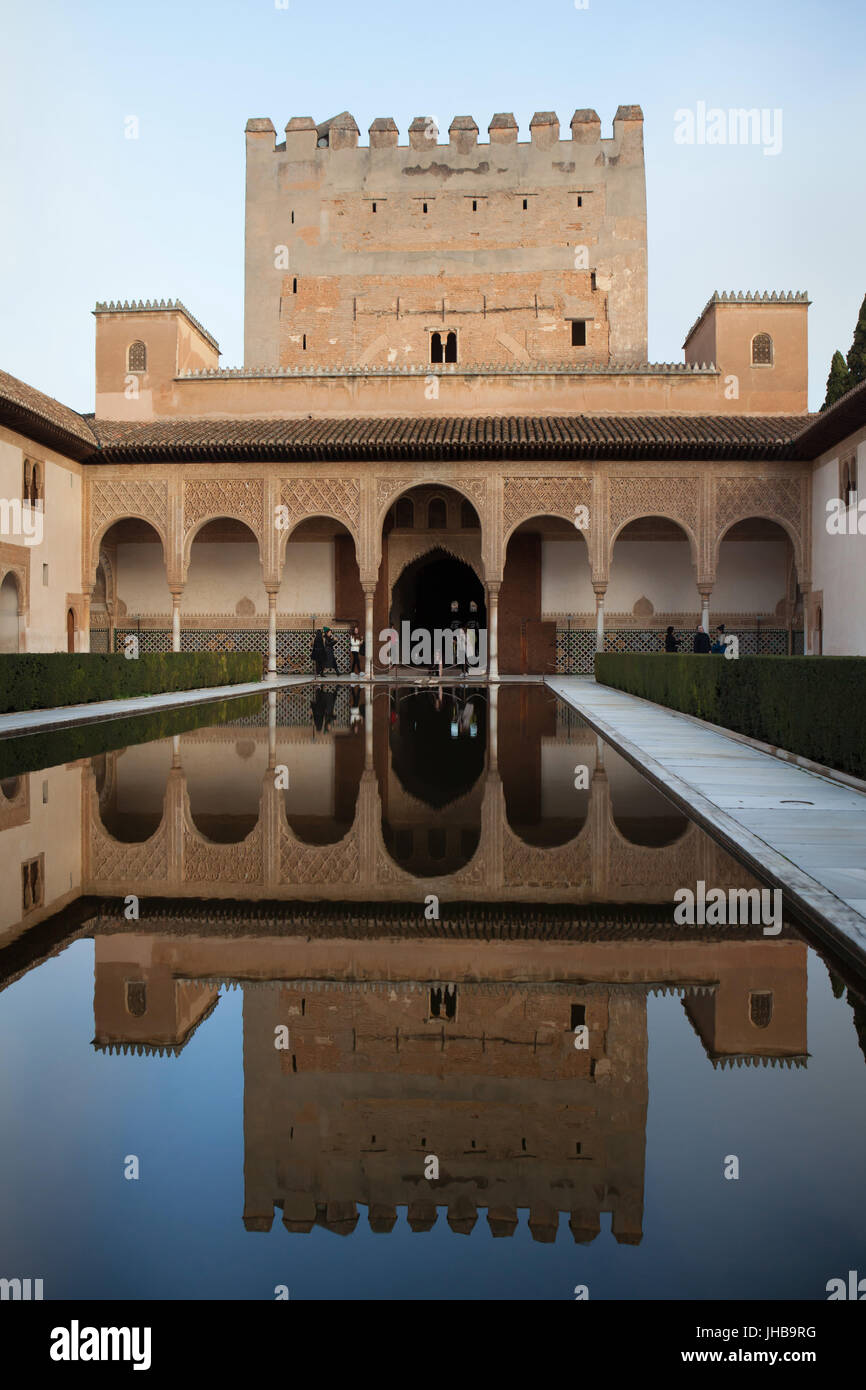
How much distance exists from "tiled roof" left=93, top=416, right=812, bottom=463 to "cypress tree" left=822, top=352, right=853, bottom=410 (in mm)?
6896

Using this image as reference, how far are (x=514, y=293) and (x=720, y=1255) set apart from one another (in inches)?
1055

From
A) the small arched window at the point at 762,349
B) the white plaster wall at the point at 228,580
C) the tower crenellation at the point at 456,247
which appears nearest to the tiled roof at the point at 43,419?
the white plaster wall at the point at 228,580

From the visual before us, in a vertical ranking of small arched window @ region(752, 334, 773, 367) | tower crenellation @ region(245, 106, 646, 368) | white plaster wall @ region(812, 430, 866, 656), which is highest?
tower crenellation @ region(245, 106, 646, 368)

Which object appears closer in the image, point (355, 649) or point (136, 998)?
point (136, 998)

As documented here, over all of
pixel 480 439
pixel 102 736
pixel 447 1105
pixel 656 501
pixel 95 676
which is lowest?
pixel 447 1105

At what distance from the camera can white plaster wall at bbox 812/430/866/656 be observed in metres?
16.7

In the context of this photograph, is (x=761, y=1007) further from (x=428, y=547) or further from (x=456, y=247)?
(x=456, y=247)

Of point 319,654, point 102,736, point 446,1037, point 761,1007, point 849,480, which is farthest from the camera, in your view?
point 319,654

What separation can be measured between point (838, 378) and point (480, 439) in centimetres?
1277

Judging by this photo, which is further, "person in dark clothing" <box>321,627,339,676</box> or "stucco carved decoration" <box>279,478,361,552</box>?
"person in dark clothing" <box>321,627,339,676</box>

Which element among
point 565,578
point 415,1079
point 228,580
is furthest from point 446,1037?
point 228,580

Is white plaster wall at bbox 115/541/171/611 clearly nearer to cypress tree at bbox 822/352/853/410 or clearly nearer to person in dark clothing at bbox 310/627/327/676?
person in dark clothing at bbox 310/627/327/676

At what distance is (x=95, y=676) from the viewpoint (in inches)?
515

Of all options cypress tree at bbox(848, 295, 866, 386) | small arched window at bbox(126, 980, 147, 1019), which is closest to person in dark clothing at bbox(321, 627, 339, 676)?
cypress tree at bbox(848, 295, 866, 386)
